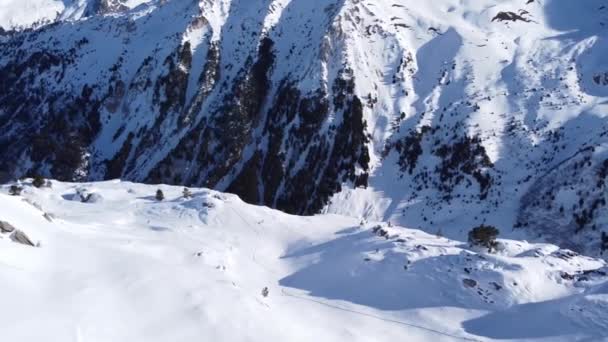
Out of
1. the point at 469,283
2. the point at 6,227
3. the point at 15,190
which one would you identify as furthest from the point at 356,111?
the point at 6,227

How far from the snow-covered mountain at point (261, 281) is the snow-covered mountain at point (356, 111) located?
28.4 metres

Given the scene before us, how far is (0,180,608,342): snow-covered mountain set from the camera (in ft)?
46.4

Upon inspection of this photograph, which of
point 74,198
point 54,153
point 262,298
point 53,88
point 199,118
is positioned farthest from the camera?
point 53,88

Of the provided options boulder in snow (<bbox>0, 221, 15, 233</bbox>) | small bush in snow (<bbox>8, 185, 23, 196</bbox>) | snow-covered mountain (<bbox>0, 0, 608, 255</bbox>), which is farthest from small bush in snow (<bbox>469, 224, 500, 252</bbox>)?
small bush in snow (<bbox>8, 185, 23, 196</bbox>)

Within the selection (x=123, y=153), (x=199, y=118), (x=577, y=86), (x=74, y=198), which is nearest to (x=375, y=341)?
(x=74, y=198)

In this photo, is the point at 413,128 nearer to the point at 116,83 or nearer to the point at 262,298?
the point at 262,298

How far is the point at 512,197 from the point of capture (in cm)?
5656

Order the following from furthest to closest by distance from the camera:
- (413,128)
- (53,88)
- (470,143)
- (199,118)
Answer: (53,88), (199,118), (413,128), (470,143)

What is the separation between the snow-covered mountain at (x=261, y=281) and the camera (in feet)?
46.4

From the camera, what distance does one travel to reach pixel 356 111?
73.9 meters

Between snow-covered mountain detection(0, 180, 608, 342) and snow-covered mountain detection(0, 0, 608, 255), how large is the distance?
28.4m

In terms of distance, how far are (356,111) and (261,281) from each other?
2073 inches

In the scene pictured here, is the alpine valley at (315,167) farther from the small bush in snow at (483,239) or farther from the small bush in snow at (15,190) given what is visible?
the small bush in snow at (483,239)

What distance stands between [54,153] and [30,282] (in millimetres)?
94308
